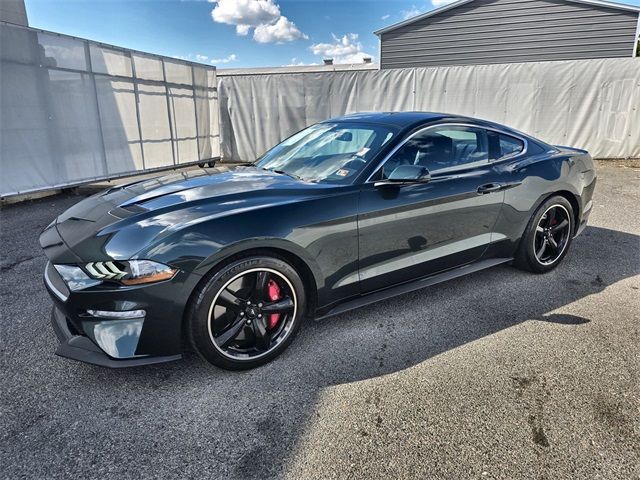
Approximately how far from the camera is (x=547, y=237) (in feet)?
13.1

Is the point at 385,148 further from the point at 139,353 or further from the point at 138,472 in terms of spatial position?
the point at 138,472

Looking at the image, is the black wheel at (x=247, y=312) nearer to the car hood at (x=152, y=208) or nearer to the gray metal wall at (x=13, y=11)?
the car hood at (x=152, y=208)

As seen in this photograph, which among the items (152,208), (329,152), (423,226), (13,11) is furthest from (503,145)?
(13,11)

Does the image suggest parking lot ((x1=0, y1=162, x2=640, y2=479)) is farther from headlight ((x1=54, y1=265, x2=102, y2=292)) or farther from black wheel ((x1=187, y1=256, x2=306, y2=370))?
headlight ((x1=54, y1=265, x2=102, y2=292))

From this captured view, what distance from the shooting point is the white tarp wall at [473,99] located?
10.5 m

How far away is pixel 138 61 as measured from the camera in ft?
28.7

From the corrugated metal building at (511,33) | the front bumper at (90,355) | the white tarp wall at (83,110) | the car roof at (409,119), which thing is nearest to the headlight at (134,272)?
the front bumper at (90,355)

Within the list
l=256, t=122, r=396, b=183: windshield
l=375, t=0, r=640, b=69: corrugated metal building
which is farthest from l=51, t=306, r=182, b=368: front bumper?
l=375, t=0, r=640, b=69: corrugated metal building

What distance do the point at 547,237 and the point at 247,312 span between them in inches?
114

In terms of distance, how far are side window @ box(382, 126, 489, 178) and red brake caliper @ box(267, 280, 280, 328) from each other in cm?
105

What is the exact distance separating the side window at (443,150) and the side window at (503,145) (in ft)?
0.25

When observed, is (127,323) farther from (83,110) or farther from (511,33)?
(511,33)

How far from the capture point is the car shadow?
216 centimetres

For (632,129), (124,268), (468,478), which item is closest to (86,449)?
(124,268)
